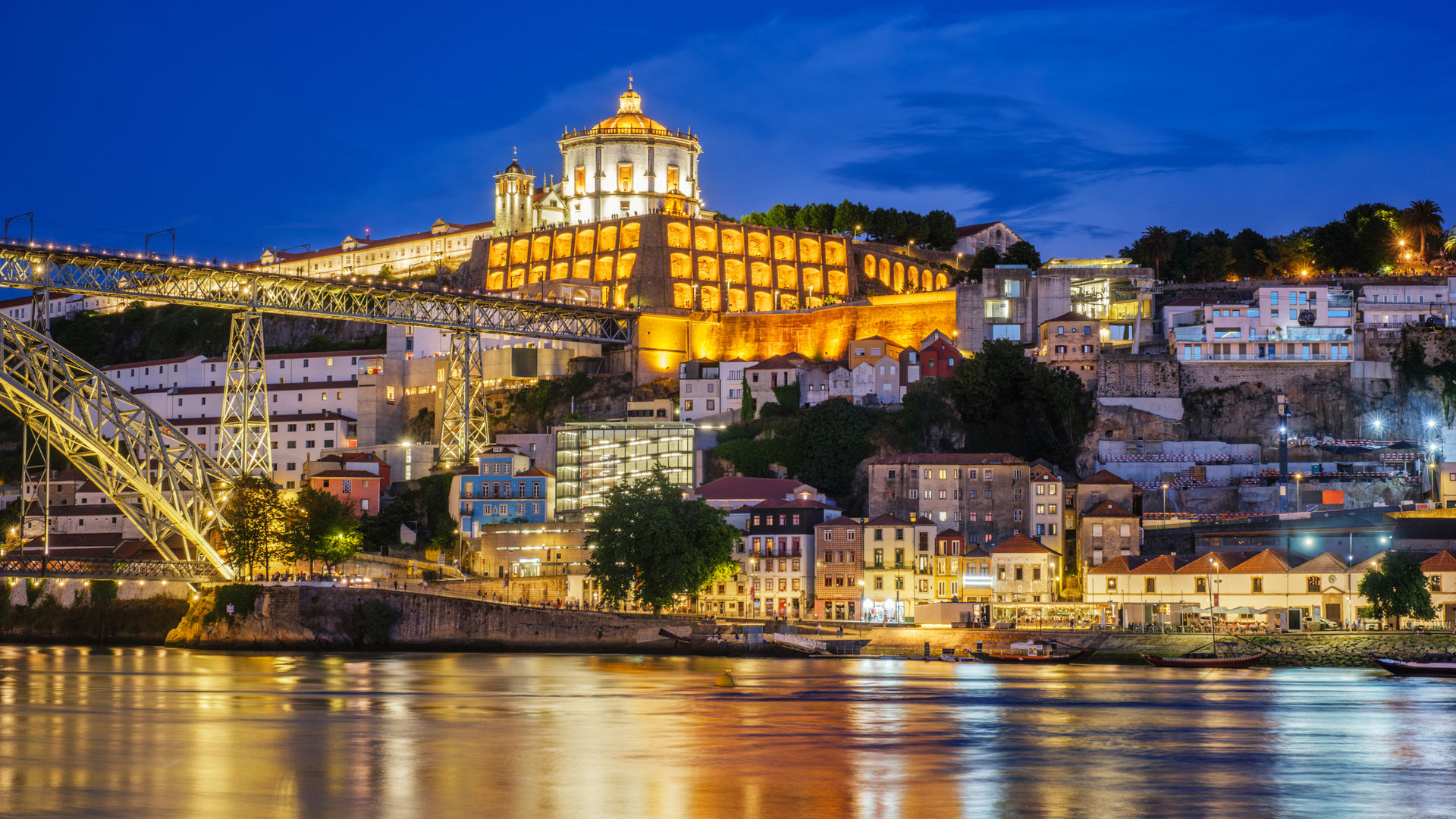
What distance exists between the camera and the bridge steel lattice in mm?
49688

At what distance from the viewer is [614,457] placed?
70062 millimetres

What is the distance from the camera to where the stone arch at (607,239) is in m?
95.8

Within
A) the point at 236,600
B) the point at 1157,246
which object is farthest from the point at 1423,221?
the point at 236,600

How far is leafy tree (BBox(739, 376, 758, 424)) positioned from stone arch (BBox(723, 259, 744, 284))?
21.9m

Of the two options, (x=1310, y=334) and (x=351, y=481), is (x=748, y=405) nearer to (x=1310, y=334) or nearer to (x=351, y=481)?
(x=351, y=481)

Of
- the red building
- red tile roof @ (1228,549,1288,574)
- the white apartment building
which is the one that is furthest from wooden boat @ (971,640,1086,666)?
the red building

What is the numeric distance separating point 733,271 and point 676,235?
13.6 ft

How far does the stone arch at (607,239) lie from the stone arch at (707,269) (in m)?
5.34

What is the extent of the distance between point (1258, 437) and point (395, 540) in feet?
120

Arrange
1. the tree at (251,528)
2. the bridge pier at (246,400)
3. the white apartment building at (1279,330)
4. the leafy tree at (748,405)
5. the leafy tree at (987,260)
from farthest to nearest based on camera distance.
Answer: the leafy tree at (987,260) → the leafy tree at (748,405) → the white apartment building at (1279,330) → the bridge pier at (246,400) → the tree at (251,528)

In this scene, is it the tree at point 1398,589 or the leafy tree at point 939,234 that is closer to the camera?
the tree at point 1398,589

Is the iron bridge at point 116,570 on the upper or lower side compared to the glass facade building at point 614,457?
lower

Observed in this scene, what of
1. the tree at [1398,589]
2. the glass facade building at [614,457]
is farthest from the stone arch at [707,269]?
the tree at [1398,589]

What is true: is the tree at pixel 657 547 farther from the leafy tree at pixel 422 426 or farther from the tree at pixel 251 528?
the leafy tree at pixel 422 426
